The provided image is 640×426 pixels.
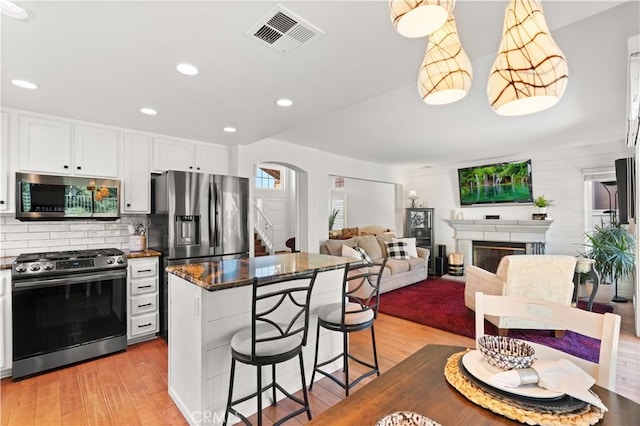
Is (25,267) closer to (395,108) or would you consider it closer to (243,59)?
(243,59)

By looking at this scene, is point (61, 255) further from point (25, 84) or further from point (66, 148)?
point (25, 84)

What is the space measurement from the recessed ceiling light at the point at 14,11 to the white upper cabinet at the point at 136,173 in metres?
2.08

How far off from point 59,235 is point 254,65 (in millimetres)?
3032

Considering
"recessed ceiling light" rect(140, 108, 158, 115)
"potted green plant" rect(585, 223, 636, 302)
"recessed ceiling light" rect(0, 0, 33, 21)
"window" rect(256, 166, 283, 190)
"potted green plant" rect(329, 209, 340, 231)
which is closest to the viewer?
"recessed ceiling light" rect(0, 0, 33, 21)

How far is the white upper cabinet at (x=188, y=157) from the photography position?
3789 mm

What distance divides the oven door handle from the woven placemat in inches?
129

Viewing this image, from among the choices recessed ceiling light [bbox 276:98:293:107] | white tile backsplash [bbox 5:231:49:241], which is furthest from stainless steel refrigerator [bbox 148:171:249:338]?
recessed ceiling light [bbox 276:98:293:107]

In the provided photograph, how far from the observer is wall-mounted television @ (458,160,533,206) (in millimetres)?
5803

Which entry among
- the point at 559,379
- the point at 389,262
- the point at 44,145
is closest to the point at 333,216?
the point at 389,262

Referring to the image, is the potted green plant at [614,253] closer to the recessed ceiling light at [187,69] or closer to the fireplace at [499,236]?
the fireplace at [499,236]

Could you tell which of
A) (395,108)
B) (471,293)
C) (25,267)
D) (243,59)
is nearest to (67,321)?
(25,267)

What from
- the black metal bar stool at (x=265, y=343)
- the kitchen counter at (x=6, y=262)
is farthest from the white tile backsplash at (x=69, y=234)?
the black metal bar stool at (x=265, y=343)

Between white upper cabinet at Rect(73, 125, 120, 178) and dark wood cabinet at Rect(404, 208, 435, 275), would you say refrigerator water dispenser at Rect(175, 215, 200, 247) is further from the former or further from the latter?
dark wood cabinet at Rect(404, 208, 435, 275)

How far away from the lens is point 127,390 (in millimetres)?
2373
